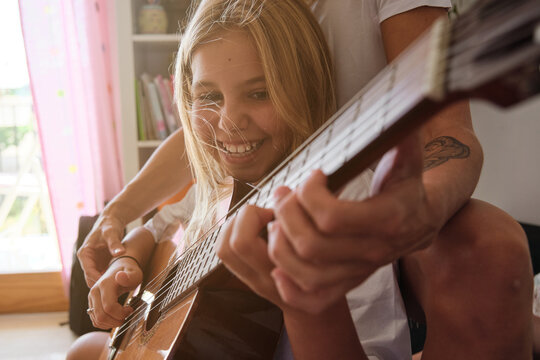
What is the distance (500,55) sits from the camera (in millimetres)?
249

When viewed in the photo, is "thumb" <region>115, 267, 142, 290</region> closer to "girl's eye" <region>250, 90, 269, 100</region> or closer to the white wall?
"girl's eye" <region>250, 90, 269, 100</region>

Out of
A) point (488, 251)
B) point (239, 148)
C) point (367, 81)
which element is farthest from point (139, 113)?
point (488, 251)

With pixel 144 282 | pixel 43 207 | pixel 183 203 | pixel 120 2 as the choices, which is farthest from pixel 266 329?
pixel 43 207

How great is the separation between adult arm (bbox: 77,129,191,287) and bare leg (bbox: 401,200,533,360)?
0.78 metres

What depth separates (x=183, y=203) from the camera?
4.33 feet

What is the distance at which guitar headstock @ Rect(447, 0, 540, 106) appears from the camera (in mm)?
240

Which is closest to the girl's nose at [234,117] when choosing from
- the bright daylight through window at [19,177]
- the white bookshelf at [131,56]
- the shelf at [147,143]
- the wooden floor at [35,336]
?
the white bookshelf at [131,56]

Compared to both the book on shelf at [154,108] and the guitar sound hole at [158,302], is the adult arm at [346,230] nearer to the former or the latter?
the guitar sound hole at [158,302]

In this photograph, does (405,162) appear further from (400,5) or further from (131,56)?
(131,56)

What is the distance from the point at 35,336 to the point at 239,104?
5.83 feet

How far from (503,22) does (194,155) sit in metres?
0.85

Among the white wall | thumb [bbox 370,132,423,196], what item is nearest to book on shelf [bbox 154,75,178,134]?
the white wall

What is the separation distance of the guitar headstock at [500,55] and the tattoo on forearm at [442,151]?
0.30 metres

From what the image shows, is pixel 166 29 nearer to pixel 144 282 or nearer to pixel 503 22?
pixel 144 282
